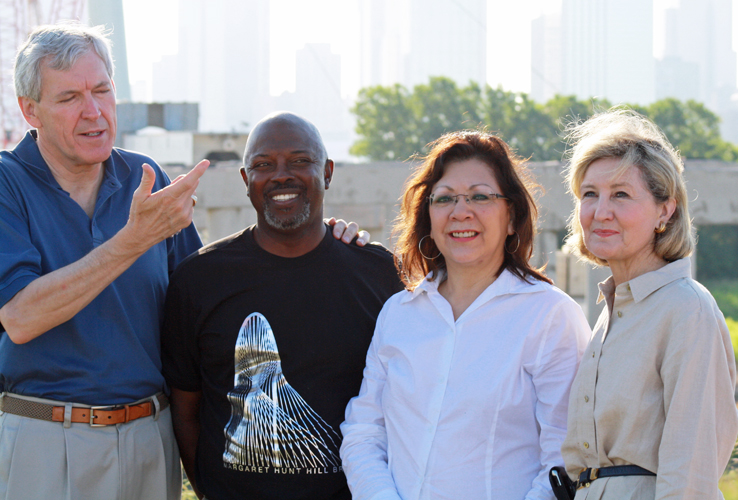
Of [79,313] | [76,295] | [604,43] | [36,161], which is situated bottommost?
[79,313]

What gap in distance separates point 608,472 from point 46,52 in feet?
9.32

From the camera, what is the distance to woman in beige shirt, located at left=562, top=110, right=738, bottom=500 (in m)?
2.07

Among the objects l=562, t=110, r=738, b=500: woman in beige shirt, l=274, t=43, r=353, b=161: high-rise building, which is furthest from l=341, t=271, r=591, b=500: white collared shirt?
l=274, t=43, r=353, b=161: high-rise building

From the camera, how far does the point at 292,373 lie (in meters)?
3.05

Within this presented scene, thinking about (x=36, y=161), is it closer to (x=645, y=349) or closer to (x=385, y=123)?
(x=645, y=349)

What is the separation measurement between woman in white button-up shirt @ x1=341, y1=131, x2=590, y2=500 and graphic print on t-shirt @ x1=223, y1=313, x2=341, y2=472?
0.20 meters

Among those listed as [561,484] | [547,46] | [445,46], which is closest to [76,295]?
→ [561,484]

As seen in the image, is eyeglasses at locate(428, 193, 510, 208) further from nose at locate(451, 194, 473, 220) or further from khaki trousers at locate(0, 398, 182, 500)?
khaki trousers at locate(0, 398, 182, 500)

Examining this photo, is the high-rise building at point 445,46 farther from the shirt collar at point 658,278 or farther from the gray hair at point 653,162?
the shirt collar at point 658,278

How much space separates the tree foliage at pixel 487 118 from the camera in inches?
1850

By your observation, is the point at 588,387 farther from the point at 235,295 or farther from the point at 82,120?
the point at 82,120

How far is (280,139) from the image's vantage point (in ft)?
10.6

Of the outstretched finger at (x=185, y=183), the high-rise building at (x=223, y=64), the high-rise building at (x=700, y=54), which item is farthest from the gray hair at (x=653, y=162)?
the high-rise building at (x=223, y=64)

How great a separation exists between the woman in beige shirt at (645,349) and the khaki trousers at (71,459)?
192cm
